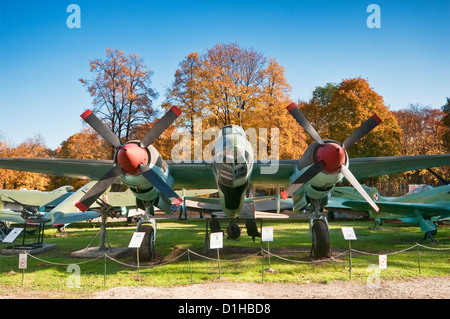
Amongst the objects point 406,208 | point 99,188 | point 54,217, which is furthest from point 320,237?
point 54,217

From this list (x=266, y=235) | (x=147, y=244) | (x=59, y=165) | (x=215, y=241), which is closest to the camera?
(x=215, y=241)

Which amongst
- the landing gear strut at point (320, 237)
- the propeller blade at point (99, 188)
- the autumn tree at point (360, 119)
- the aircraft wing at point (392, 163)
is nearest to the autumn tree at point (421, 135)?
the autumn tree at point (360, 119)

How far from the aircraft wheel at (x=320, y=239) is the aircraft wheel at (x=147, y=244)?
17.0ft

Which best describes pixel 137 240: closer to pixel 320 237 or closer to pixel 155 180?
pixel 155 180

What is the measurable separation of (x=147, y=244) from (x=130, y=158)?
10.2 ft

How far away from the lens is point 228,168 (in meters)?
7.95

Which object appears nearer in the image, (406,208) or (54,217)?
(406,208)

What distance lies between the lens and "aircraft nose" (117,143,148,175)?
26.2 feet

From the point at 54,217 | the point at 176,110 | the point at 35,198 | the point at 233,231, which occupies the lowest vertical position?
the point at 233,231

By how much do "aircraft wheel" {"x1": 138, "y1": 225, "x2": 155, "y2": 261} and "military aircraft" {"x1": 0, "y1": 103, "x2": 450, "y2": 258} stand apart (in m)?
0.70

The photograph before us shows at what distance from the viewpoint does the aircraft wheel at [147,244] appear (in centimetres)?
957

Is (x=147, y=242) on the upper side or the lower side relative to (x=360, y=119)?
lower
